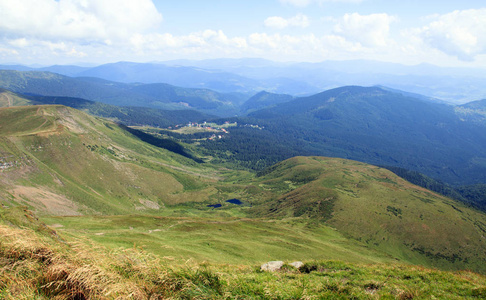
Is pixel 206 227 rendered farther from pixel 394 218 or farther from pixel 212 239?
pixel 394 218

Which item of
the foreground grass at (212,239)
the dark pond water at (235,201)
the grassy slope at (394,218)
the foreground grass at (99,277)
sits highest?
the foreground grass at (99,277)

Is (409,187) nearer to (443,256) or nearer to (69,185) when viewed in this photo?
(443,256)

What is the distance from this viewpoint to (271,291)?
1019 cm

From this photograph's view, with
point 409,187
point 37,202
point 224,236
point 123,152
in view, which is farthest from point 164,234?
point 409,187

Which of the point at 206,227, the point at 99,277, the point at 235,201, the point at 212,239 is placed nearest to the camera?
the point at 99,277

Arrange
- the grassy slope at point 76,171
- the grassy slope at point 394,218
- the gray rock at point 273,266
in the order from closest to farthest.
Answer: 1. the gray rock at point 273,266
2. the grassy slope at point 394,218
3. the grassy slope at point 76,171

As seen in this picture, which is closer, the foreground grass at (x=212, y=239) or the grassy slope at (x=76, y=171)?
the foreground grass at (x=212, y=239)

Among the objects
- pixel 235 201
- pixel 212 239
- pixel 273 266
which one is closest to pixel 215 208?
pixel 235 201

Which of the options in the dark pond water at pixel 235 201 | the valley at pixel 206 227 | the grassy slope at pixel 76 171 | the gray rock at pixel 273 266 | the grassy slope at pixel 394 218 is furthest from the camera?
the dark pond water at pixel 235 201

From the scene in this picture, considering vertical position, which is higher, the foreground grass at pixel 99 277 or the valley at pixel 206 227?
the foreground grass at pixel 99 277

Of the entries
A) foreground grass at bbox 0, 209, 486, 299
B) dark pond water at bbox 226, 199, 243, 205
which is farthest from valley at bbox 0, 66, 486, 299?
dark pond water at bbox 226, 199, 243, 205

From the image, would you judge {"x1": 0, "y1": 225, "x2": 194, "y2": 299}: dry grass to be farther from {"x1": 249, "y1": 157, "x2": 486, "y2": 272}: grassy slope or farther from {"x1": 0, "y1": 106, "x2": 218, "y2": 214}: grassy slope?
{"x1": 249, "y1": 157, "x2": 486, "y2": 272}: grassy slope

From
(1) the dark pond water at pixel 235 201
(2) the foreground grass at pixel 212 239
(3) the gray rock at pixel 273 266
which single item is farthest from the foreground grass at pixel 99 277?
(1) the dark pond water at pixel 235 201

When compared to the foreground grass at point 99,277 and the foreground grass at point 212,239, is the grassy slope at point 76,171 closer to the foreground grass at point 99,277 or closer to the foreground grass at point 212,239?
the foreground grass at point 212,239
